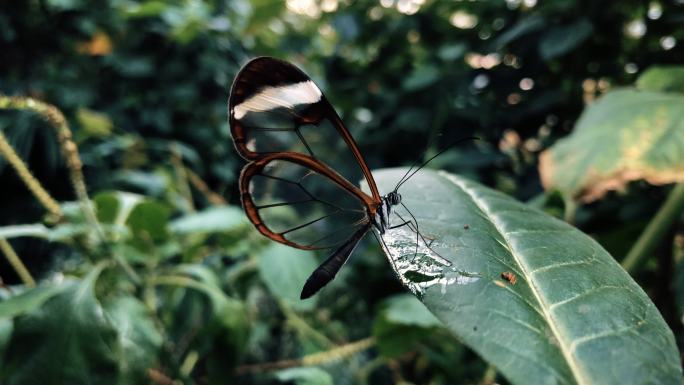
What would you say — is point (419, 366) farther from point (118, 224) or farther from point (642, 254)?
point (118, 224)

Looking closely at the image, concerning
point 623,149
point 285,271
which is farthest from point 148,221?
point 623,149

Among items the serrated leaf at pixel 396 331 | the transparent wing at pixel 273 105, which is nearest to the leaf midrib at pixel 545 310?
the transparent wing at pixel 273 105

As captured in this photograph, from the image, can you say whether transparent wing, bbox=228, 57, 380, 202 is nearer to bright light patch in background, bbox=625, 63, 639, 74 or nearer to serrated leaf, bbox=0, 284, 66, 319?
serrated leaf, bbox=0, 284, 66, 319

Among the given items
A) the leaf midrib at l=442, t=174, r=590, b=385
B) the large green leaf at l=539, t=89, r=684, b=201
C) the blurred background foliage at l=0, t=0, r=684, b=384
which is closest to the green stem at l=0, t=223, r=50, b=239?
the blurred background foliage at l=0, t=0, r=684, b=384

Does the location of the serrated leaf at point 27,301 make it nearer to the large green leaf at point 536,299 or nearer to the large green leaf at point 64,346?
the large green leaf at point 64,346

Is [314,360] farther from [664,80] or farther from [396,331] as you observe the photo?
[664,80]

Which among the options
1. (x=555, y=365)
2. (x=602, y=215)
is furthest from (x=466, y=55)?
(x=555, y=365)
